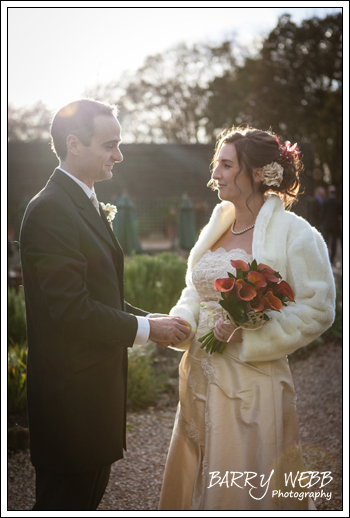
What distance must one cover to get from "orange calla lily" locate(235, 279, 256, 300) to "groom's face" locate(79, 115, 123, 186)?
993 millimetres

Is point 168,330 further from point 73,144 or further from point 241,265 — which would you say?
point 73,144

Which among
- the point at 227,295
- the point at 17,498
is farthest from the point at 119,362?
the point at 17,498

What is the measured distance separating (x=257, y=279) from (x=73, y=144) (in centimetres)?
131

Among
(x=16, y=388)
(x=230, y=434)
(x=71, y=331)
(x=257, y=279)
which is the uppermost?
(x=257, y=279)

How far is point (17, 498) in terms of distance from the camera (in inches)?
149

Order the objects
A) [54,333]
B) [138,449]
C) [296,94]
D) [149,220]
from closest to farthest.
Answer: [54,333]
[138,449]
[149,220]
[296,94]

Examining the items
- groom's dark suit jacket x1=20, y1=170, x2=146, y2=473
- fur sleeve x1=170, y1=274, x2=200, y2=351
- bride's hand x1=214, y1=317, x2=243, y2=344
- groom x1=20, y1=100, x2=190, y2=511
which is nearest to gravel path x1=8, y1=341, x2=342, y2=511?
groom x1=20, y1=100, x2=190, y2=511

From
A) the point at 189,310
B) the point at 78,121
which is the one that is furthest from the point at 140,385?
the point at 78,121

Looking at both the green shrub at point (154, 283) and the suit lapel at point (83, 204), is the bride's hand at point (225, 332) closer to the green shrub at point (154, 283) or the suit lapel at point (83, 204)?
the suit lapel at point (83, 204)

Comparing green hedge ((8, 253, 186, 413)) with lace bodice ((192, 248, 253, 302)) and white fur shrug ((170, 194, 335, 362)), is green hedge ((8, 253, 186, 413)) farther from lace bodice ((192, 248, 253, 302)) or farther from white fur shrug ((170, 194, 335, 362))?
white fur shrug ((170, 194, 335, 362))

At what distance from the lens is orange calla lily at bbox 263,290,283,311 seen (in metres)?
2.52

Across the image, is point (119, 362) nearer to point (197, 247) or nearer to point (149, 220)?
point (197, 247)

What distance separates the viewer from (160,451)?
4.68 meters

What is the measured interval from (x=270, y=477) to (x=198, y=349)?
88 centimetres
